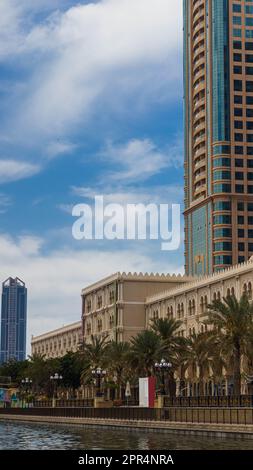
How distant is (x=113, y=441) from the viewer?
64.3 meters

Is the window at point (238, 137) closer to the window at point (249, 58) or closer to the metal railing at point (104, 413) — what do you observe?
the window at point (249, 58)

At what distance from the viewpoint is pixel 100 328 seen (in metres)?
148

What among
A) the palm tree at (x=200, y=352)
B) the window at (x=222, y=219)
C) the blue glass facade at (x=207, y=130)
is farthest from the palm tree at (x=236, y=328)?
the window at (x=222, y=219)

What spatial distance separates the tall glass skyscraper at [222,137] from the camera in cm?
16600

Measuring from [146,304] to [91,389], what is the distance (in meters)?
18.7

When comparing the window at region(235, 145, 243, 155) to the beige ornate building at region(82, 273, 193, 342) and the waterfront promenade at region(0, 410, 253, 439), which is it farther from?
the waterfront promenade at region(0, 410, 253, 439)

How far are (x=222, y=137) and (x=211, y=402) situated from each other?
101 meters

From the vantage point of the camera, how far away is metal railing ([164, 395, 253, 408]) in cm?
6844

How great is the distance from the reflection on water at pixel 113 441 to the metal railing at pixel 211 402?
4.92 metres

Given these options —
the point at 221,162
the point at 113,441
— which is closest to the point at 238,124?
the point at 221,162

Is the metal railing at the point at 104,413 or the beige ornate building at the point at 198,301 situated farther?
the beige ornate building at the point at 198,301

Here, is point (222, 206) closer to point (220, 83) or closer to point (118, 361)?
point (220, 83)

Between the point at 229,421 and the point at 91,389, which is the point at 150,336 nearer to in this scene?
the point at 229,421
